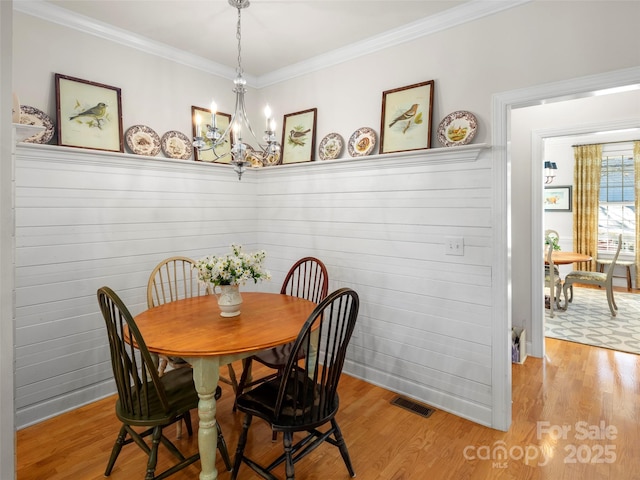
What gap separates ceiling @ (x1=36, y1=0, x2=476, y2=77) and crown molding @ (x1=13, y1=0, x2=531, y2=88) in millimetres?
16

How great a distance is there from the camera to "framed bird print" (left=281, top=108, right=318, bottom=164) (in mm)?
3389

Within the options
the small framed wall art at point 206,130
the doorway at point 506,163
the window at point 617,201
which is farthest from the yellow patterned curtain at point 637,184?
the small framed wall art at point 206,130

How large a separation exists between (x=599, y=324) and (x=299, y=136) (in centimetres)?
410

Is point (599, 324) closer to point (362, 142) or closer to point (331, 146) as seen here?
point (362, 142)

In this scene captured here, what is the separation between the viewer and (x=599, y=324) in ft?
14.4

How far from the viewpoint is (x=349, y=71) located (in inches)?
123

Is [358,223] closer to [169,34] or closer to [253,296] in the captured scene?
[253,296]

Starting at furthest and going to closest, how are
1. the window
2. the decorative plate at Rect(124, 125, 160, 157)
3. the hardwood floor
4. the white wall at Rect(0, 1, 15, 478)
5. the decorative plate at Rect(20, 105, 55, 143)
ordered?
the window → the decorative plate at Rect(124, 125, 160, 157) → the decorative plate at Rect(20, 105, 55, 143) → the hardwood floor → the white wall at Rect(0, 1, 15, 478)

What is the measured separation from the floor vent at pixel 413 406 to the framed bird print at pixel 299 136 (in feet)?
6.98

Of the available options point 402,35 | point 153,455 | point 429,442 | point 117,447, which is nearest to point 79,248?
point 117,447

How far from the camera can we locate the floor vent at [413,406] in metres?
2.56

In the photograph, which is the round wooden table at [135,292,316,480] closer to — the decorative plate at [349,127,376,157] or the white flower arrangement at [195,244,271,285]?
the white flower arrangement at [195,244,271,285]

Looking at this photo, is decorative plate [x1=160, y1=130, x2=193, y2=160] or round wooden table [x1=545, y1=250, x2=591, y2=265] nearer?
decorative plate [x1=160, y1=130, x2=193, y2=160]

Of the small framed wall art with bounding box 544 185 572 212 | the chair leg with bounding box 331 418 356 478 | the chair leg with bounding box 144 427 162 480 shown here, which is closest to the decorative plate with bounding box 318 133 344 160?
the chair leg with bounding box 331 418 356 478
